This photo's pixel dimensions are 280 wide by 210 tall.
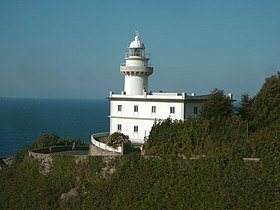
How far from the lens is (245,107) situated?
96.1ft

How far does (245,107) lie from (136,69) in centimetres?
1166

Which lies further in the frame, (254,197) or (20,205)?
(20,205)

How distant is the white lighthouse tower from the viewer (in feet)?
124

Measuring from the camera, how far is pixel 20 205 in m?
29.3

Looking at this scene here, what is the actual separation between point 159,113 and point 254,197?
1435 cm

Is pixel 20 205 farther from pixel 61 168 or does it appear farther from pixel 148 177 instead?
pixel 148 177

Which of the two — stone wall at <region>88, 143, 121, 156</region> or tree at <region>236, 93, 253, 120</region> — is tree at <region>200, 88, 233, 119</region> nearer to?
tree at <region>236, 93, 253, 120</region>

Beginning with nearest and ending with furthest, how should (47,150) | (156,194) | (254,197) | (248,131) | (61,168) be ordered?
1. (254,197)
2. (156,194)
3. (248,131)
4. (61,168)
5. (47,150)

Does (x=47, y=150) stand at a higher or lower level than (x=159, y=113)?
lower

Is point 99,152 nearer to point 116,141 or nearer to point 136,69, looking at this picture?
point 116,141

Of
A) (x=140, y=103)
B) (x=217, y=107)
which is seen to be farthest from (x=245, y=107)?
(x=140, y=103)

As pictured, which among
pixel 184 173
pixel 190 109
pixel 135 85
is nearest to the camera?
pixel 184 173

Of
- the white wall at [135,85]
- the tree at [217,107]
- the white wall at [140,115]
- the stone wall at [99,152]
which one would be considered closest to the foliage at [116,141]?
the stone wall at [99,152]

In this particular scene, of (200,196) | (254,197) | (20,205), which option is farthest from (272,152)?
(20,205)
